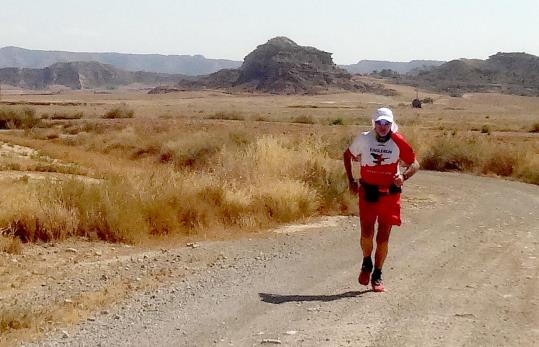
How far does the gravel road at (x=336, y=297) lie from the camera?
6484mm

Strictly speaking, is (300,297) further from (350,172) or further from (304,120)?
(304,120)

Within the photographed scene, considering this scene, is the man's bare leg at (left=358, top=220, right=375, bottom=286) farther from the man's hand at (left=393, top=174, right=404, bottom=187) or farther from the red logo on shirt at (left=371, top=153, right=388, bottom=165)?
the red logo on shirt at (left=371, top=153, right=388, bottom=165)

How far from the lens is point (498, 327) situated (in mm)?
6703

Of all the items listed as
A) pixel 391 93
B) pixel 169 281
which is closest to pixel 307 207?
pixel 169 281

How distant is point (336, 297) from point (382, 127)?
6.45ft

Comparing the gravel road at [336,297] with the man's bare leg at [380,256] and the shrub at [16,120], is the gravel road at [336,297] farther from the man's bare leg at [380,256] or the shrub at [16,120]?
the shrub at [16,120]

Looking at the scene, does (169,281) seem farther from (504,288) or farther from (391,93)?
(391,93)

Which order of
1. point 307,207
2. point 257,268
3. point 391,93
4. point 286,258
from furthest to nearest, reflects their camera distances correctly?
point 391,93 < point 307,207 < point 286,258 < point 257,268

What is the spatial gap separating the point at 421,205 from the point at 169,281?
8.31 metres

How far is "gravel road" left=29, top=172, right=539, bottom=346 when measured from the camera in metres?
6.48

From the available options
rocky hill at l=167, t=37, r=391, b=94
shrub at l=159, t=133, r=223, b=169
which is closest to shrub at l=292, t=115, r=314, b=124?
shrub at l=159, t=133, r=223, b=169

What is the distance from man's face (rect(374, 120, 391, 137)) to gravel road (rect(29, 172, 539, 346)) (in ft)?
5.95

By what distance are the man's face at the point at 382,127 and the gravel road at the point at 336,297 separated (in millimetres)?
1814

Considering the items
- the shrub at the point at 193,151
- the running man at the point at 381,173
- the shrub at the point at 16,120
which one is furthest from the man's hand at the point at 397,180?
the shrub at the point at 16,120
